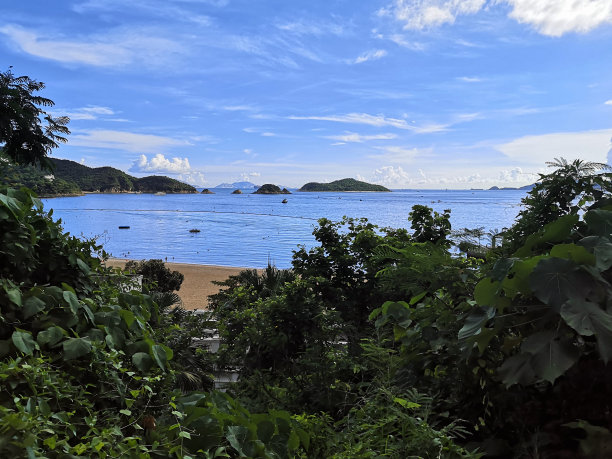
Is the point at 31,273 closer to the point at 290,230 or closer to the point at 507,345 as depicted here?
the point at 507,345

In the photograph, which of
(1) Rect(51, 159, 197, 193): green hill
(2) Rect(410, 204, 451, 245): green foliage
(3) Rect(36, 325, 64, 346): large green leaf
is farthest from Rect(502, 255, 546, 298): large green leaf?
(1) Rect(51, 159, 197, 193): green hill

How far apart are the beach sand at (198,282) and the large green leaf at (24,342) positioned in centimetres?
1913

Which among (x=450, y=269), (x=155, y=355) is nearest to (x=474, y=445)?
(x=450, y=269)

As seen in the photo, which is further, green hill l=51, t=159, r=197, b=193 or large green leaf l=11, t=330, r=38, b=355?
green hill l=51, t=159, r=197, b=193

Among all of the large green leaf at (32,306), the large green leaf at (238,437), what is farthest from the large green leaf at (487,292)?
the large green leaf at (32,306)

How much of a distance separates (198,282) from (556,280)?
29842 millimetres

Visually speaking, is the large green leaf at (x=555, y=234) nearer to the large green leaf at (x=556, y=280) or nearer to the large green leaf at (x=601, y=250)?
the large green leaf at (x=601, y=250)

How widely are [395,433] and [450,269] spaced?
2.36ft

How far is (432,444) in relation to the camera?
1.21 metres

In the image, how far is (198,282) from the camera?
2961cm

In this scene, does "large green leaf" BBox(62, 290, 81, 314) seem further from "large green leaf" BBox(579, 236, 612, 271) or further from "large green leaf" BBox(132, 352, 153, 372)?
"large green leaf" BBox(579, 236, 612, 271)

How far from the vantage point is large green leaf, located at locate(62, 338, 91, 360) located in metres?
1.42

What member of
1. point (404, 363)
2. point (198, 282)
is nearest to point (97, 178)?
point (198, 282)

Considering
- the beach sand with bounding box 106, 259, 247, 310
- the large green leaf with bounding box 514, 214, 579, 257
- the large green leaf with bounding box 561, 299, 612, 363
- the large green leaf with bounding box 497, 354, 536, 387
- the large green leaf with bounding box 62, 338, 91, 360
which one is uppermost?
the large green leaf with bounding box 514, 214, 579, 257
